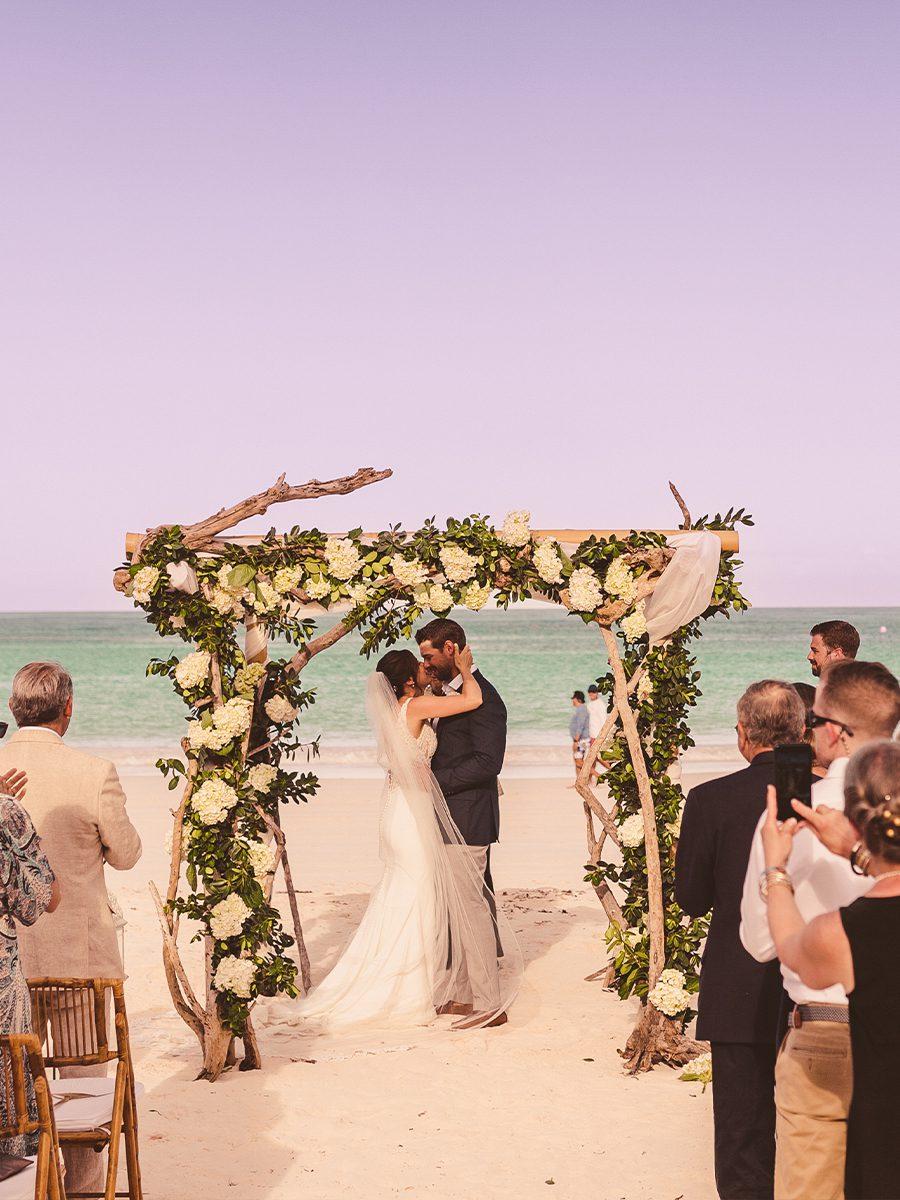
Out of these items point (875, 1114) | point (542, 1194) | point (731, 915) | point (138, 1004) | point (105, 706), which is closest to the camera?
point (875, 1114)

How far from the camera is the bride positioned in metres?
7.74

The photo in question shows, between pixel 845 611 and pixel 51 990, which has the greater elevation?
pixel 51 990

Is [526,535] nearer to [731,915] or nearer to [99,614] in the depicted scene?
[731,915]

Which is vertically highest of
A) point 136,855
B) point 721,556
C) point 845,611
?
point 721,556

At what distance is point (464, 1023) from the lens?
7570mm

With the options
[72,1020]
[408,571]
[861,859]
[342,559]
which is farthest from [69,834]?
[861,859]

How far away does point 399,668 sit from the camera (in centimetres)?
793

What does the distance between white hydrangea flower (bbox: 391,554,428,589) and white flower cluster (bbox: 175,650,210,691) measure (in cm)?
111

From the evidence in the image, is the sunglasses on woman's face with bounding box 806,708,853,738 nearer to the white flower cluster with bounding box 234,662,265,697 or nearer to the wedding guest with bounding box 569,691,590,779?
the white flower cluster with bounding box 234,662,265,697

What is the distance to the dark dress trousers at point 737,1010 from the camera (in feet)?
13.4

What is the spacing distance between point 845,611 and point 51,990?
357 feet

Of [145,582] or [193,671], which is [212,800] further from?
[145,582]

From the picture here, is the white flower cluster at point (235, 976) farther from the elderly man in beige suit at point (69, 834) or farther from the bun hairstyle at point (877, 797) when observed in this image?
the bun hairstyle at point (877, 797)

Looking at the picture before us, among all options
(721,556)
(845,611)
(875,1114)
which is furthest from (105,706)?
(845,611)
